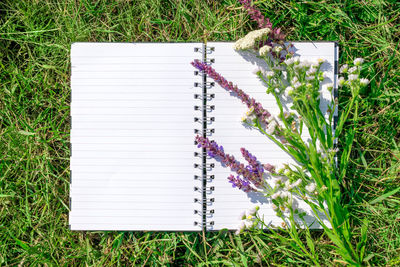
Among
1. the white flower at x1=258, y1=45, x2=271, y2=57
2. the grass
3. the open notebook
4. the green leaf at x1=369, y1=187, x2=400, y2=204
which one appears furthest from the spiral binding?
the green leaf at x1=369, y1=187, x2=400, y2=204

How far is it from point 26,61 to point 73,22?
310mm

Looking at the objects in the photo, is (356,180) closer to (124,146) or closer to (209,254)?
(209,254)

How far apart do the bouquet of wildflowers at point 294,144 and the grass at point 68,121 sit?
0.43ft

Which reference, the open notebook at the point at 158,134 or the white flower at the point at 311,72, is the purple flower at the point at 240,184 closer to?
the open notebook at the point at 158,134

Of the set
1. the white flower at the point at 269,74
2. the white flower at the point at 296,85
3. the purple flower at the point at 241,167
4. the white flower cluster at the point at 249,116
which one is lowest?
the purple flower at the point at 241,167

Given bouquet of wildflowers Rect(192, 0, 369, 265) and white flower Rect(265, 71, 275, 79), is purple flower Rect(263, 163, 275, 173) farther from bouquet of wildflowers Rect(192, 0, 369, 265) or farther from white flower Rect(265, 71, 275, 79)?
white flower Rect(265, 71, 275, 79)

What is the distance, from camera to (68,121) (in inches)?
62.6

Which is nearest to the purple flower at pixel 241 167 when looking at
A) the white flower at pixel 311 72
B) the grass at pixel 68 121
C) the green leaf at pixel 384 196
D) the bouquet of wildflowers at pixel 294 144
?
the bouquet of wildflowers at pixel 294 144

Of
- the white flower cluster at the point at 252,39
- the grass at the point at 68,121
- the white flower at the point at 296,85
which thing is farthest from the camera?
the grass at the point at 68,121

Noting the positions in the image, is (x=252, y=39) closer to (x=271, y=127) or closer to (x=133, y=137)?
(x=271, y=127)

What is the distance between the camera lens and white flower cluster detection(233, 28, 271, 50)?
54.7 inches

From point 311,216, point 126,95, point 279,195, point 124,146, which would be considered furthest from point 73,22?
point 311,216

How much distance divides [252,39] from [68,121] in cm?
93

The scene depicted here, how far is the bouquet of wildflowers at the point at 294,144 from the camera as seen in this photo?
1.29 meters
